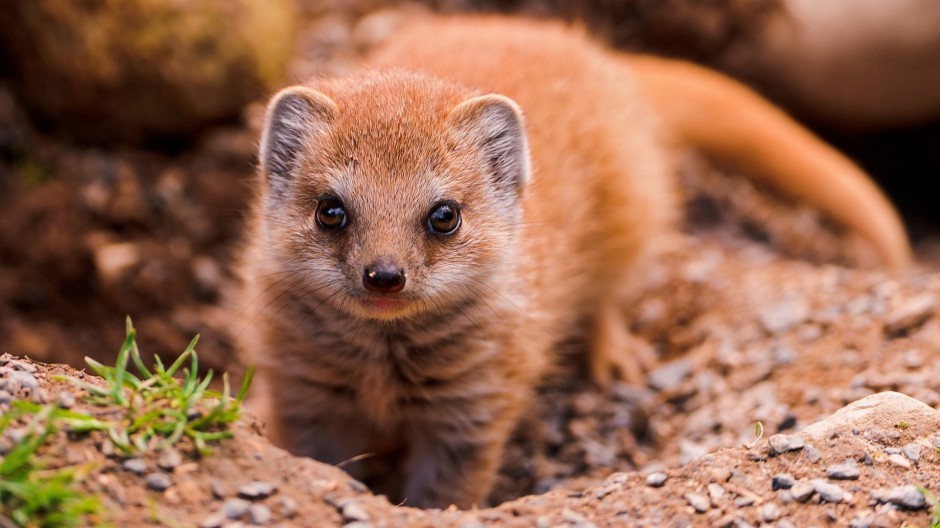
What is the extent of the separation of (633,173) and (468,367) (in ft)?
5.82

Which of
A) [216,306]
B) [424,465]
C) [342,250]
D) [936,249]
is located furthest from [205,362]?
[936,249]

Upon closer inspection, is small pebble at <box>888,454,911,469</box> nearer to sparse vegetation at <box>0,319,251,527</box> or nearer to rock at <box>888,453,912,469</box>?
rock at <box>888,453,912,469</box>

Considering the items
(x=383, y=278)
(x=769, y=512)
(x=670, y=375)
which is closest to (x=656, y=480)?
(x=769, y=512)

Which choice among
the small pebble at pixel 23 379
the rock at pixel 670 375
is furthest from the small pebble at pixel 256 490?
the rock at pixel 670 375

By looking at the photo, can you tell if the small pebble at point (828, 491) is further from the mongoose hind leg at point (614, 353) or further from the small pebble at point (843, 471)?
the mongoose hind leg at point (614, 353)

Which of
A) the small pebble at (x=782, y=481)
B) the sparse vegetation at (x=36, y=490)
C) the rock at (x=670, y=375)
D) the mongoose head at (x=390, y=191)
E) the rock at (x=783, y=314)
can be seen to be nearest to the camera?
the sparse vegetation at (x=36, y=490)

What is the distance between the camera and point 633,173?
4738 mm

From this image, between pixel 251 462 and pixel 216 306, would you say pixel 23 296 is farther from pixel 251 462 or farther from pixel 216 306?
pixel 251 462

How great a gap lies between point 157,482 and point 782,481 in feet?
5.59

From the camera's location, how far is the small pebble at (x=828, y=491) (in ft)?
8.48

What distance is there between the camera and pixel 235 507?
235cm

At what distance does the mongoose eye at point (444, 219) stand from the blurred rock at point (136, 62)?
2409 mm

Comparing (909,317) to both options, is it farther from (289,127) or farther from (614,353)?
(289,127)

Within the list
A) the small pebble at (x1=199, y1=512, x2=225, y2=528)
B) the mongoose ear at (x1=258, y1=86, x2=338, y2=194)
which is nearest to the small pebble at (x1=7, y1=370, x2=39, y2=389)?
the small pebble at (x1=199, y1=512, x2=225, y2=528)
